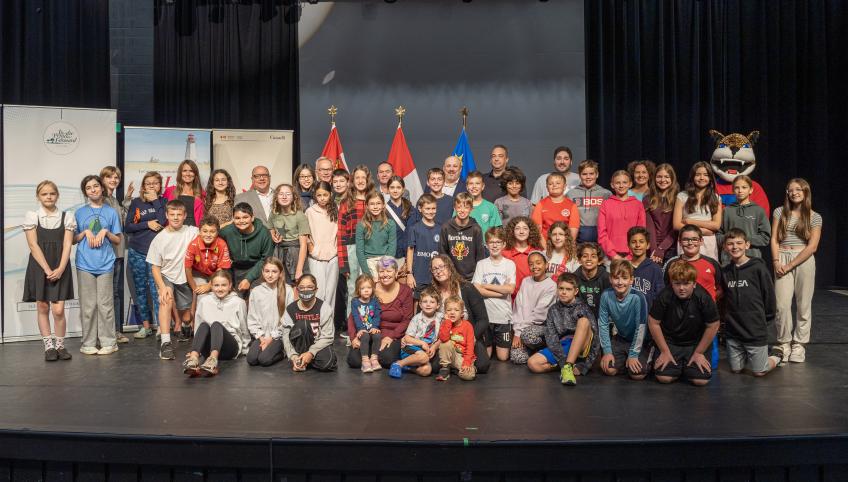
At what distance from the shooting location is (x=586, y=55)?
8.05 metres

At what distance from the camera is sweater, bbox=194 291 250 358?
502cm

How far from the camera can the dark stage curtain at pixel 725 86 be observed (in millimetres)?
7910

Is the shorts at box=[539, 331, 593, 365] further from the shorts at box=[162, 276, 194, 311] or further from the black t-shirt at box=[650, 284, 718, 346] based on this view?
the shorts at box=[162, 276, 194, 311]

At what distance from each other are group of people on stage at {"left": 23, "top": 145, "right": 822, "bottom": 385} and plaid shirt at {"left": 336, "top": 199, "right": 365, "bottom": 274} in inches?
0.7

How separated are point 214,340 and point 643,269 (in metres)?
3.13

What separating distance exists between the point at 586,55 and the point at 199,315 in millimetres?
5453

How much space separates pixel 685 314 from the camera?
4500 mm

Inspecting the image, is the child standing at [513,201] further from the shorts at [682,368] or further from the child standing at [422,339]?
the shorts at [682,368]

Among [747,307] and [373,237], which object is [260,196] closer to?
[373,237]

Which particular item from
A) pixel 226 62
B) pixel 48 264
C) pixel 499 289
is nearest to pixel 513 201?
pixel 499 289

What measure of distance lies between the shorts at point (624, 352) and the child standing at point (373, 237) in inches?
74.8

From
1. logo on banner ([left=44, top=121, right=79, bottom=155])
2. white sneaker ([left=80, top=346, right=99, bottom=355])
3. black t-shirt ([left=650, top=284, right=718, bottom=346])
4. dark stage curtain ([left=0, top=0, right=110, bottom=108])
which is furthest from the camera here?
dark stage curtain ([left=0, top=0, right=110, bottom=108])

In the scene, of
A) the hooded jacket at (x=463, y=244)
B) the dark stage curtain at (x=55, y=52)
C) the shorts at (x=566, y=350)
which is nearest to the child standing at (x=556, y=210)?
the hooded jacket at (x=463, y=244)

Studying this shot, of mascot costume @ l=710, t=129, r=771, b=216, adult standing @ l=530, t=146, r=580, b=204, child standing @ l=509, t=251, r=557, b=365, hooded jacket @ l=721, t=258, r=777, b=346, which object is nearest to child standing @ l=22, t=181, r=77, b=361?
child standing @ l=509, t=251, r=557, b=365
